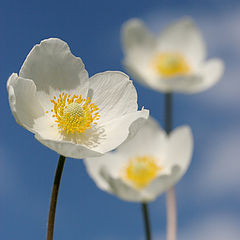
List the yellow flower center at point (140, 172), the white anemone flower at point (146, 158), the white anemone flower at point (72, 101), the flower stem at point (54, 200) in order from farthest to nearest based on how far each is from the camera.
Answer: the yellow flower center at point (140, 172)
the white anemone flower at point (146, 158)
the white anemone flower at point (72, 101)
the flower stem at point (54, 200)

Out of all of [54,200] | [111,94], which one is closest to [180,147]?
[111,94]

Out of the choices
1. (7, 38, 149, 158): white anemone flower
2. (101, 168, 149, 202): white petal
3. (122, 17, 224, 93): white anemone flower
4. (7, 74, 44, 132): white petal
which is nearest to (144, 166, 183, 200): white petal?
(101, 168, 149, 202): white petal

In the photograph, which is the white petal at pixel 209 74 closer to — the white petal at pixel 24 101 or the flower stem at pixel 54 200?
the white petal at pixel 24 101

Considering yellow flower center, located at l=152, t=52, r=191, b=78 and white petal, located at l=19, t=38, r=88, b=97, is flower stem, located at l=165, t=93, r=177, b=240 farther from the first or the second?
yellow flower center, located at l=152, t=52, r=191, b=78

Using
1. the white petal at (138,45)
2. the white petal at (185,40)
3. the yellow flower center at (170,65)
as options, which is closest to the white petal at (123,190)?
the white petal at (138,45)

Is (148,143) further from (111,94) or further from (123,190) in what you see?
(111,94)

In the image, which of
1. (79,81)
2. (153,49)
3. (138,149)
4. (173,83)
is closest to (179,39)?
(153,49)

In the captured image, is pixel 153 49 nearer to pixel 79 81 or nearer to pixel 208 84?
pixel 208 84

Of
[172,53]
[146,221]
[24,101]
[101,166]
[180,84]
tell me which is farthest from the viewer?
[172,53]
